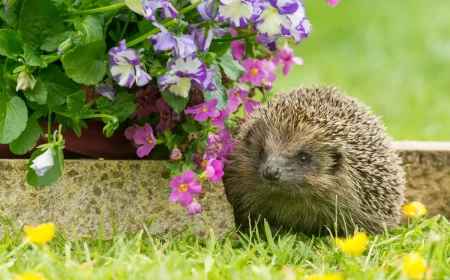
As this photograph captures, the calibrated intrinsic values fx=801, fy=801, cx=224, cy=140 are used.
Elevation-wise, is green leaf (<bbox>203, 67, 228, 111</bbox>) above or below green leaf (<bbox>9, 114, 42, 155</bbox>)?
above

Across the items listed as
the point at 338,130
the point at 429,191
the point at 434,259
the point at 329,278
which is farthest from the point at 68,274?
the point at 429,191

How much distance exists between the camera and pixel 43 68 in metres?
2.52

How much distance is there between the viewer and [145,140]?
275 centimetres

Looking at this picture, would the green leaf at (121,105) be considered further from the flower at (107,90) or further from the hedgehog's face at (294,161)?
the hedgehog's face at (294,161)

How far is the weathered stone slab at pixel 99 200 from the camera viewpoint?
2715 millimetres

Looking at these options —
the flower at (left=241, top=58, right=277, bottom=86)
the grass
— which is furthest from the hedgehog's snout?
the flower at (left=241, top=58, right=277, bottom=86)

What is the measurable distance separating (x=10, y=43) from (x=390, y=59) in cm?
636

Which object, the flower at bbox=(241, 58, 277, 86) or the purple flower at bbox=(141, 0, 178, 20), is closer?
the purple flower at bbox=(141, 0, 178, 20)

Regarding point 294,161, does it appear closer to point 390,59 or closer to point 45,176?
point 45,176

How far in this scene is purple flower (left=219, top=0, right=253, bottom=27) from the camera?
2277 mm

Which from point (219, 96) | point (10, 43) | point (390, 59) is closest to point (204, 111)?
point (219, 96)

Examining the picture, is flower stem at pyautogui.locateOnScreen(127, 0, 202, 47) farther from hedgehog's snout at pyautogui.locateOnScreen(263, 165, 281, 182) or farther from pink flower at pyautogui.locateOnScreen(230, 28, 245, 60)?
hedgehog's snout at pyautogui.locateOnScreen(263, 165, 281, 182)

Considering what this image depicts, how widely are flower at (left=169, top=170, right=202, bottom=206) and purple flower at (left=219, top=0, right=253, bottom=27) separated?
0.57m

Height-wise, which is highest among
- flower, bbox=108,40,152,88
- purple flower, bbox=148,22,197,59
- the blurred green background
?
the blurred green background
